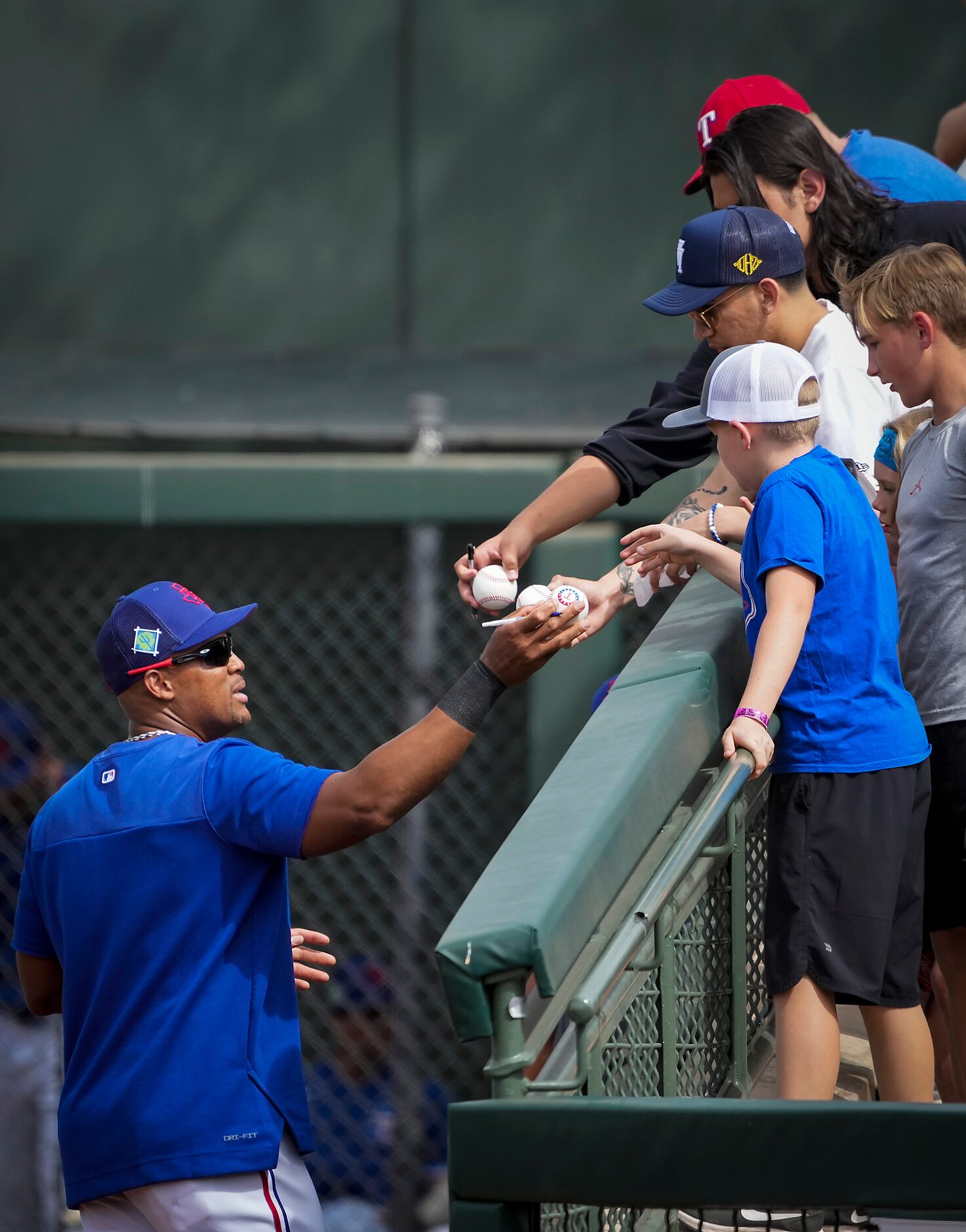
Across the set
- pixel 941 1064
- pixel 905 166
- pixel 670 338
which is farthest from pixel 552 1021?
pixel 670 338

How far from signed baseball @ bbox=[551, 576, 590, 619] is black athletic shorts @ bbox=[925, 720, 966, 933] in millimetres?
713

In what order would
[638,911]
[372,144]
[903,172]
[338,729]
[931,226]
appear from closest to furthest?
[638,911], [931,226], [903,172], [338,729], [372,144]

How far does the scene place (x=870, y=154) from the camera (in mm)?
4090

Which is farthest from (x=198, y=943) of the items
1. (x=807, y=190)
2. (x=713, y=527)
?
(x=807, y=190)

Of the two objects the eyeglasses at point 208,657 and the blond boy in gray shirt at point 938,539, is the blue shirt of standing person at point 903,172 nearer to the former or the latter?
the blond boy in gray shirt at point 938,539

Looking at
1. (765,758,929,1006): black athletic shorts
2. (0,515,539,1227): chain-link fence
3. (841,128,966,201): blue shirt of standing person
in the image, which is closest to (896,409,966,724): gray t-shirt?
(765,758,929,1006): black athletic shorts

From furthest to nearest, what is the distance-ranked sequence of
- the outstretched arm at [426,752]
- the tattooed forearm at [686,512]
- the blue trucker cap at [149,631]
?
1. the tattooed forearm at [686,512]
2. the blue trucker cap at [149,631]
3. the outstretched arm at [426,752]

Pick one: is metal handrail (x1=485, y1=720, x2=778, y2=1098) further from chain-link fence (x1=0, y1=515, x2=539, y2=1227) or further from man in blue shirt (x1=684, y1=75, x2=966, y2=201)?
chain-link fence (x1=0, y1=515, x2=539, y2=1227)

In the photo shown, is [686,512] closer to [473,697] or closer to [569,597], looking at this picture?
[569,597]

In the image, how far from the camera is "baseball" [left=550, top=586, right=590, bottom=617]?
2.97m

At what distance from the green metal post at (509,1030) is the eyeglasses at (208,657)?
3.00ft

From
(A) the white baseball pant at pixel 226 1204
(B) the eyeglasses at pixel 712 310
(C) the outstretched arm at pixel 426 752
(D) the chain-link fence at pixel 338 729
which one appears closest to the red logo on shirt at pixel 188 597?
(C) the outstretched arm at pixel 426 752

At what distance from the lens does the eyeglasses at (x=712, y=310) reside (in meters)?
3.39

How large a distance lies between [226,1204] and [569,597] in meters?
1.29
